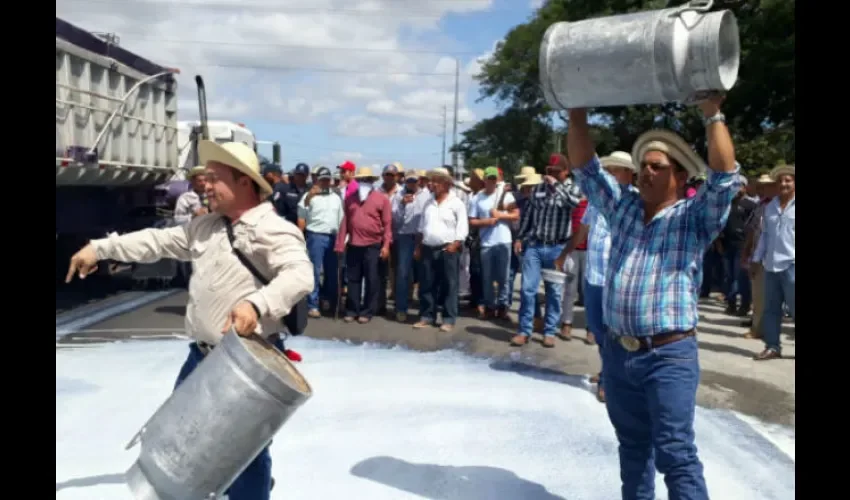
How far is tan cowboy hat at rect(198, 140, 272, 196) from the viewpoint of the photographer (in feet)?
10.8

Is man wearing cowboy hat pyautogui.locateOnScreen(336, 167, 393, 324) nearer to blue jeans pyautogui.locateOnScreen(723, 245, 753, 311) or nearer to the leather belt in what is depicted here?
blue jeans pyautogui.locateOnScreen(723, 245, 753, 311)

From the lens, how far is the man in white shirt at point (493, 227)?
28.4ft

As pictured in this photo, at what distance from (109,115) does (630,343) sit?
8.06 meters

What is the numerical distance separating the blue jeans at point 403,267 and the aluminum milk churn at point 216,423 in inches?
241

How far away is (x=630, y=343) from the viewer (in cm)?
328

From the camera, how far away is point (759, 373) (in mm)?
6859

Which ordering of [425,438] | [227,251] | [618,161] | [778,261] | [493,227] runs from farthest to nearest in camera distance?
[493,227], [778,261], [618,161], [425,438], [227,251]

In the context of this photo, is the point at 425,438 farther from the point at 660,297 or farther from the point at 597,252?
the point at 660,297

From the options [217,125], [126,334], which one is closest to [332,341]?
[126,334]

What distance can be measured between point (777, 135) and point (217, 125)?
14.8 metres

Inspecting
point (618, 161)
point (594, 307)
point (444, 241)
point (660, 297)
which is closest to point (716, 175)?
point (660, 297)

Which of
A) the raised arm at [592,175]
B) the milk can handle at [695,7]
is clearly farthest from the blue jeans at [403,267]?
the milk can handle at [695,7]

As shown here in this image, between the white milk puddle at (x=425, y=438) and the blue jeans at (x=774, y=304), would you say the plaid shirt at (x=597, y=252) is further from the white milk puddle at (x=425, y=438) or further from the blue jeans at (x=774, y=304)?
the blue jeans at (x=774, y=304)
